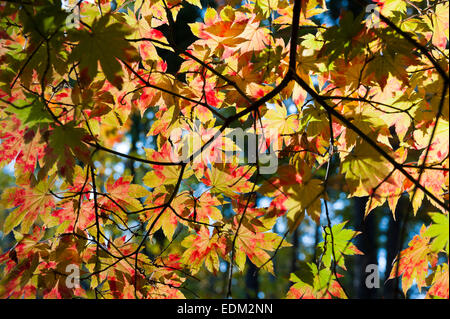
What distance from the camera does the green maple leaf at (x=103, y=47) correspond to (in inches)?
33.8

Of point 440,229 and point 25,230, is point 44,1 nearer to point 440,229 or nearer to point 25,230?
point 25,230

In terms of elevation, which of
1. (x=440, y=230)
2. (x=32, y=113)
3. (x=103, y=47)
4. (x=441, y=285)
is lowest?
(x=441, y=285)

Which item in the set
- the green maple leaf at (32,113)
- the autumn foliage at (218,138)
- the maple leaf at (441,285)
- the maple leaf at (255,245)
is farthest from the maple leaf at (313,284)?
the green maple leaf at (32,113)

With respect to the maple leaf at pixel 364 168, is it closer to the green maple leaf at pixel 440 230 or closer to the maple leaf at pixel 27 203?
the green maple leaf at pixel 440 230

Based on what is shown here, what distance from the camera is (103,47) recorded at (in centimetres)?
87

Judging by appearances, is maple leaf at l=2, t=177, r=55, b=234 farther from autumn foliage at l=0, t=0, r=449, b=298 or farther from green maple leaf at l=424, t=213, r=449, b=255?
green maple leaf at l=424, t=213, r=449, b=255

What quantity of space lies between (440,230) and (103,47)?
995 mm

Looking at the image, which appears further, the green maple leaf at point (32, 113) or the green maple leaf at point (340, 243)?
the green maple leaf at point (340, 243)

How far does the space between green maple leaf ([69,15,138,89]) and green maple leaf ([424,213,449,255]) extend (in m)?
0.88

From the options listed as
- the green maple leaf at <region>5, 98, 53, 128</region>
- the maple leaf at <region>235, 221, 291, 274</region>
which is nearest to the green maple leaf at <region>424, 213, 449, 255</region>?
the maple leaf at <region>235, 221, 291, 274</region>

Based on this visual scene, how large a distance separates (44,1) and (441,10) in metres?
1.22

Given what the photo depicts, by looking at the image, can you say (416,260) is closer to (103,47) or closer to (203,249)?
(203,249)

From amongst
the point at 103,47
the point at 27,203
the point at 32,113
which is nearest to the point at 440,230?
the point at 103,47
